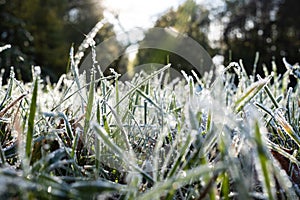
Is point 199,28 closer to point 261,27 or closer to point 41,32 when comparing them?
point 261,27

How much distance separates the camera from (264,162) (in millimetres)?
323

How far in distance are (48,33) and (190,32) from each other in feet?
13.7

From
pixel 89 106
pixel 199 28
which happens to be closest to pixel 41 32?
pixel 199 28

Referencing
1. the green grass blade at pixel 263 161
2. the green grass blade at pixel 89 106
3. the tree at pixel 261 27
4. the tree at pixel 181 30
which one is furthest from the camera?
the tree at pixel 261 27

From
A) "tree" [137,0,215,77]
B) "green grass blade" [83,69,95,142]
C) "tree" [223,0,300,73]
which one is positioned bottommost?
"green grass blade" [83,69,95,142]

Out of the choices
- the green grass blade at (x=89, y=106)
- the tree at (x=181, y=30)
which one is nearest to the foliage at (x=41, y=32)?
the tree at (x=181, y=30)

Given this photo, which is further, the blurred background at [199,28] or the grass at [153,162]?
the blurred background at [199,28]

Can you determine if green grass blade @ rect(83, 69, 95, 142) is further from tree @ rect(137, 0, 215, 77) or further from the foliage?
the foliage

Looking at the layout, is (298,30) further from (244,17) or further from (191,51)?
(191,51)

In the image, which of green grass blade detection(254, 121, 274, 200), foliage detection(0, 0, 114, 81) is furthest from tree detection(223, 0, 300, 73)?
green grass blade detection(254, 121, 274, 200)

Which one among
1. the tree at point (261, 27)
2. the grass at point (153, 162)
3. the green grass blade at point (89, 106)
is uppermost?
the tree at point (261, 27)

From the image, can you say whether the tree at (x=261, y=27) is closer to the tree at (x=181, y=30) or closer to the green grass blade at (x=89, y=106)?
the tree at (x=181, y=30)

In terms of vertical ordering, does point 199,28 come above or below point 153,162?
above

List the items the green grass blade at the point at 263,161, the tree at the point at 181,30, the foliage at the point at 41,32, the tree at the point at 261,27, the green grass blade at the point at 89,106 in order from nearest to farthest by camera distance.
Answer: the green grass blade at the point at 263,161 < the green grass blade at the point at 89,106 < the tree at the point at 181,30 < the foliage at the point at 41,32 < the tree at the point at 261,27
